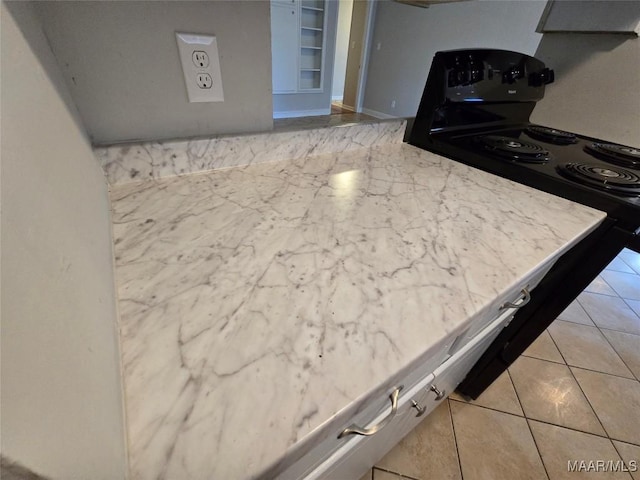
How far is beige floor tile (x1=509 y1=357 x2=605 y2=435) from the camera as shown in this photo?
1.12 metres

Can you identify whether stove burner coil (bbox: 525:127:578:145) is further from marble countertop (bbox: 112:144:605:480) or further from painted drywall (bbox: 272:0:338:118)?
painted drywall (bbox: 272:0:338:118)

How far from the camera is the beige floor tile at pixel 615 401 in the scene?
1.11m

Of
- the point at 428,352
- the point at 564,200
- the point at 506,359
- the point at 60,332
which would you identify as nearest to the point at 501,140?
the point at 564,200

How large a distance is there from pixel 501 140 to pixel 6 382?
1138 mm

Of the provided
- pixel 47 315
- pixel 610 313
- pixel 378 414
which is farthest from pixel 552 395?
pixel 47 315

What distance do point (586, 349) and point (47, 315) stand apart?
2066mm

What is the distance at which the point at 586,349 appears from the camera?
1.43 m

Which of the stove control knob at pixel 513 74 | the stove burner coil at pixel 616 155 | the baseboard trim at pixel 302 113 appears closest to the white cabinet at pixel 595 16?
the stove control knob at pixel 513 74

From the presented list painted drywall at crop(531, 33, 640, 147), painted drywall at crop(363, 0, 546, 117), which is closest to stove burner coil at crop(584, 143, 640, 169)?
painted drywall at crop(531, 33, 640, 147)

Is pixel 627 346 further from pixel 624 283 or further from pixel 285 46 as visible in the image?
pixel 285 46

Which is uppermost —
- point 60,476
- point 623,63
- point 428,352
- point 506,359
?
point 623,63

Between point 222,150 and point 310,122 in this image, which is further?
point 310,122

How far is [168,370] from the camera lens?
0.28 m

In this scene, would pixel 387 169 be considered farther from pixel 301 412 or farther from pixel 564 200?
pixel 301 412
